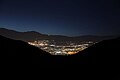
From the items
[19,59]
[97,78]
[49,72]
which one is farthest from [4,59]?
[97,78]

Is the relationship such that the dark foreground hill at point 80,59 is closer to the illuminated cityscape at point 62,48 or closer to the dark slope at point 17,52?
the dark slope at point 17,52

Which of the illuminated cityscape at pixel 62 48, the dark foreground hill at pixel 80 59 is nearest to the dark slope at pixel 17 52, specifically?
the dark foreground hill at pixel 80 59

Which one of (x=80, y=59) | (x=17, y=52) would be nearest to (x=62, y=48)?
(x=80, y=59)

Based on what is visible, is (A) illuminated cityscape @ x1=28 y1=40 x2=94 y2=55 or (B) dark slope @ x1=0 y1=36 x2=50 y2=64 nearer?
(B) dark slope @ x1=0 y1=36 x2=50 y2=64

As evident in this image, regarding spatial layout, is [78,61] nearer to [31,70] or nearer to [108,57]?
[108,57]

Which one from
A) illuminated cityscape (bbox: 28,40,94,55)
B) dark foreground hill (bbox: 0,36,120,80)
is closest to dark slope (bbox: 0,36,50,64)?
dark foreground hill (bbox: 0,36,120,80)

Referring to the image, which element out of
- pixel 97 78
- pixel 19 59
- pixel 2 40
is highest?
pixel 2 40

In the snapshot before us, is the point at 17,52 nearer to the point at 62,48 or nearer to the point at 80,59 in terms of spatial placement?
the point at 80,59

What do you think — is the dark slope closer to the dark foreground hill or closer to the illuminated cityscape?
the dark foreground hill
